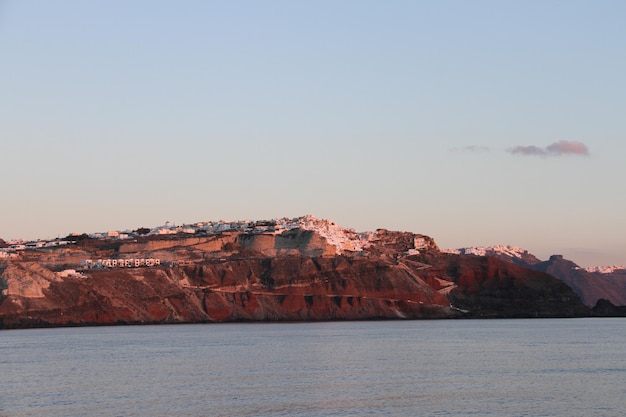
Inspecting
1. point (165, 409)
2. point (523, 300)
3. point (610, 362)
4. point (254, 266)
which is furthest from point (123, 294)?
point (165, 409)

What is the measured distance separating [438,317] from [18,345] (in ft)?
250

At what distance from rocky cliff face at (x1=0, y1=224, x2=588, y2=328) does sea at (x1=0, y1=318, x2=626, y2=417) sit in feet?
110

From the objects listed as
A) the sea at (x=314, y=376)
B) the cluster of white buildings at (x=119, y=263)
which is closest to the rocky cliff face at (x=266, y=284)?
the cluster of white buildings at (x=119, y=263)

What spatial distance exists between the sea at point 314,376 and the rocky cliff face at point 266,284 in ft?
110

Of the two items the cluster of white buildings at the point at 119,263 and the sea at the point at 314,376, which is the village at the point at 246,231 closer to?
the cluster of white buildings at the point at 119,263

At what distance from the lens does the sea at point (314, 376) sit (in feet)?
149

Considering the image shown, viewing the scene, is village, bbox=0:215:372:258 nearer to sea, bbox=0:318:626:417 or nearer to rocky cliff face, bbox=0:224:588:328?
rocky cliff face, bbox=0:224:588:328

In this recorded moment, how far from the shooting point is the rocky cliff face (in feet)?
430

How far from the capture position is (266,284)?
14662cm

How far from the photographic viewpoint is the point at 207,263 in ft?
502

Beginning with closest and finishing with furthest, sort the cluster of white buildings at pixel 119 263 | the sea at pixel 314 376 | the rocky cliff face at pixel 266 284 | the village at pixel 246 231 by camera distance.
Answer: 1. the sea at pixel 314 376
2. the rocky cliff face at pixel 266 284
3. the cluster of white buildings at pixel 119 263
4. the village at pixel 246 231

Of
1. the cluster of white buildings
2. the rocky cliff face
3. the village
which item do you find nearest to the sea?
the rocky cliff face

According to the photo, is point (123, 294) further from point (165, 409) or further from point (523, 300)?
point (165, 409)

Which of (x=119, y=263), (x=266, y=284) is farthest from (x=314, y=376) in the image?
Answer: (x=119, y=263)
